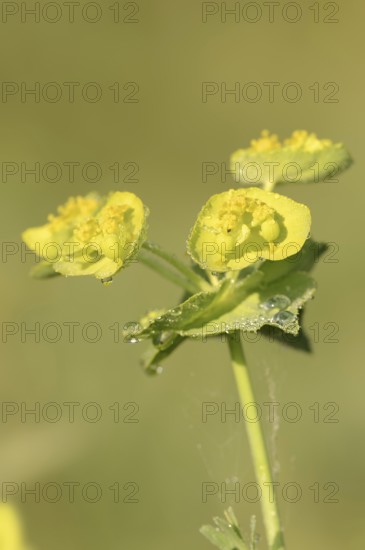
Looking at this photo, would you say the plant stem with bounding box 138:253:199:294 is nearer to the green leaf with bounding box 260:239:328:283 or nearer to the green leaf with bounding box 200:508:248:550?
the green leaf with bounding box 260:239:328:283

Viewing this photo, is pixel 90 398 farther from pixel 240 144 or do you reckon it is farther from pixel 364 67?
pixel 364 67

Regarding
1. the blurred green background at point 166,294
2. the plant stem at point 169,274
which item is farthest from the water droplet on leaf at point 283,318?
the blurred green background at point 166,294

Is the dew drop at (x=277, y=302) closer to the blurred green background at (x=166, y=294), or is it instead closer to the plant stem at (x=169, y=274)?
the plant stem at (x=169, y=274)

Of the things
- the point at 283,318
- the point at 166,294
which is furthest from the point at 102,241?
the point at 166,294

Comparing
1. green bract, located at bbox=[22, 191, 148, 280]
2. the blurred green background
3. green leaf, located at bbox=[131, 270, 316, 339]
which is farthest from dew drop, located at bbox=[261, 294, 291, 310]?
the blurred green background

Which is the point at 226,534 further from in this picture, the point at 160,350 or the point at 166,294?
the point at 166,294

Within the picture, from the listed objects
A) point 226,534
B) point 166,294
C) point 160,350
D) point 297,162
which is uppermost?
point 166,294
